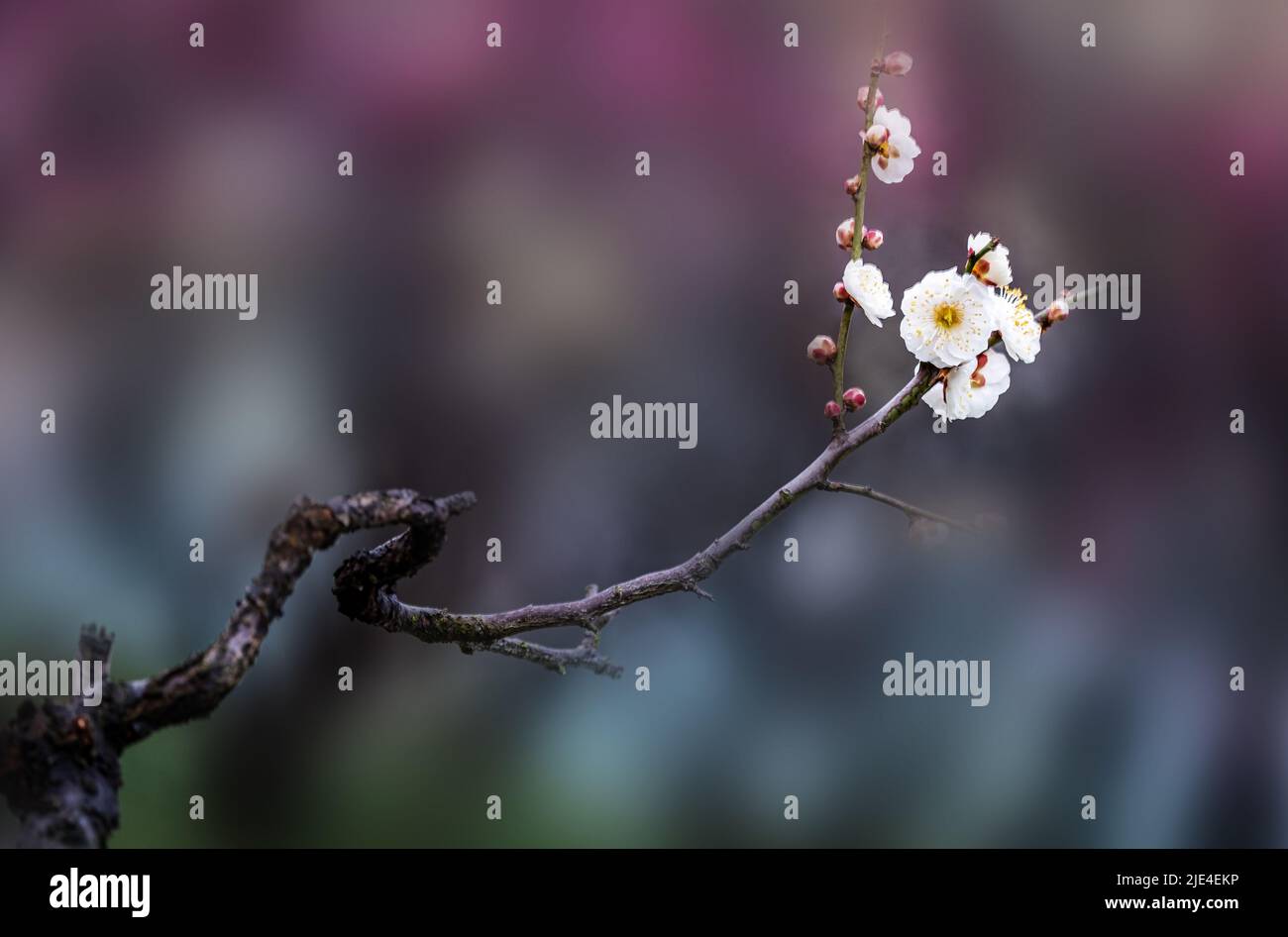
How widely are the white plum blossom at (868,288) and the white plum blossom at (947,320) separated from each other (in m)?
0.04

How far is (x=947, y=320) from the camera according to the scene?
5.87ft

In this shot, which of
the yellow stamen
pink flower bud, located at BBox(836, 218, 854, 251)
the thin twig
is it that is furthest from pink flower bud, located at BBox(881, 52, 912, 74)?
the thin twig

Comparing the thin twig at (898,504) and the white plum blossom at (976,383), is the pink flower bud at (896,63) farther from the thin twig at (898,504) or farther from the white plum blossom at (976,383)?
the thin twig at (898,504)

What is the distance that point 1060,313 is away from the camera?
178 centimetres

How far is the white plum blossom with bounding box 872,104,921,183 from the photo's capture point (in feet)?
6.08

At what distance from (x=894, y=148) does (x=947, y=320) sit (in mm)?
305

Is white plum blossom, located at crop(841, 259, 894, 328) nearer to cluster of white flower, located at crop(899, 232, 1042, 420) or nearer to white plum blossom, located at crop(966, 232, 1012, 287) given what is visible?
cluster of white flower, located at crop(899, 232, 1042, 420)

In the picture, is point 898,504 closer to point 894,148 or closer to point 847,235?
point 847,235

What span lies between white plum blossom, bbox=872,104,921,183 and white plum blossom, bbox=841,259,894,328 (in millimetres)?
199

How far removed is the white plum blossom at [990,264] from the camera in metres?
1.77

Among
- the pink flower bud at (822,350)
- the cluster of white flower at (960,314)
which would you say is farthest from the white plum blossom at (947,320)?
the pink flower bud at (822,350)

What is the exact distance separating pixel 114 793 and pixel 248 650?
0.31 meters
